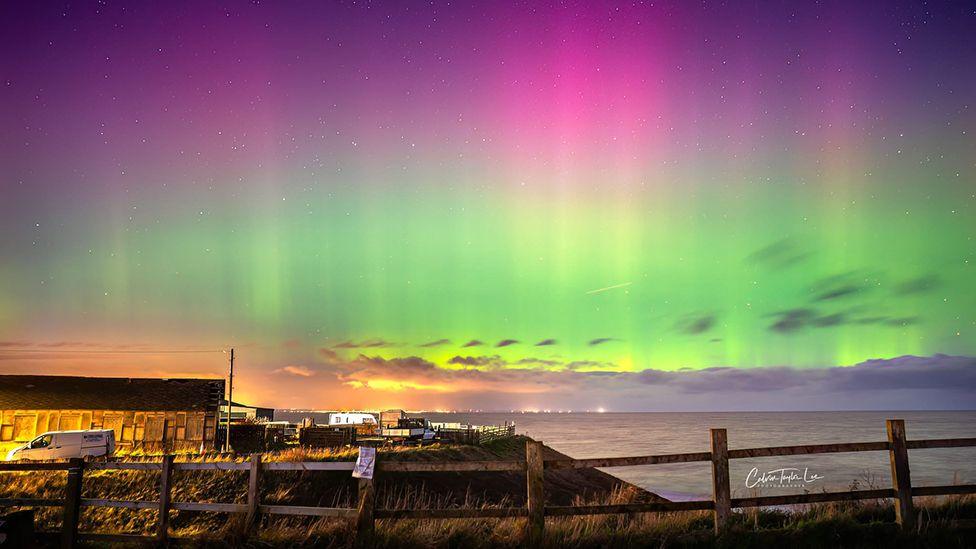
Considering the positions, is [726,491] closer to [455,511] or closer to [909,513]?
[909,513]

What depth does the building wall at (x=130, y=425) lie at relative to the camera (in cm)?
4644

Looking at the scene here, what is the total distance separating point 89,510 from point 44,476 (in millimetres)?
10093

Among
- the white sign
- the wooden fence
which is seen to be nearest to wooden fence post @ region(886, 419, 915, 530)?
the wooden fence

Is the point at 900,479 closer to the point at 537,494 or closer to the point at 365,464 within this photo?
the point at 537,494

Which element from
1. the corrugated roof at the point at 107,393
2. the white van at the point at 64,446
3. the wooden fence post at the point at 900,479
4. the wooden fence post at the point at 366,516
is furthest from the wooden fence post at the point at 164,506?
the corrugated roof at the point at 107,393

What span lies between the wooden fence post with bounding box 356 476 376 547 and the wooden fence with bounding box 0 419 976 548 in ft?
0.04

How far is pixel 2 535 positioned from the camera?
→ 9781 mm

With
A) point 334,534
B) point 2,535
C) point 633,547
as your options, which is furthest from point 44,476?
point 633,547

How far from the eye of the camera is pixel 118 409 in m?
48.0

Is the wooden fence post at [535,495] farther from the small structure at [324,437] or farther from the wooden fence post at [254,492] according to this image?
the small structure at [324,437]

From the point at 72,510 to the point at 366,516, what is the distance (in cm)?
515

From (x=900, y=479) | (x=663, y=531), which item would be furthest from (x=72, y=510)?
(x=900, y=479)

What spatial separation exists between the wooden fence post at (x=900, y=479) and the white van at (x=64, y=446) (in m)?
41.3
